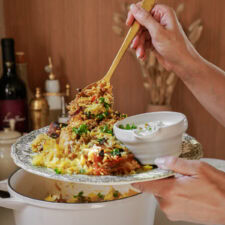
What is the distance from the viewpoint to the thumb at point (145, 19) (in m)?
0.85

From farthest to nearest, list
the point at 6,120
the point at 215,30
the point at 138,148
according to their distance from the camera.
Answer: the point at 215,30 → the point at 6,120 → the point at 138,148

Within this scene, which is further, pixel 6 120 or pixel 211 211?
pixel 6 120

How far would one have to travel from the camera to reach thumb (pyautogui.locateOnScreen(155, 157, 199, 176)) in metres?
0.64

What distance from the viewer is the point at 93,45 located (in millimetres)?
1832

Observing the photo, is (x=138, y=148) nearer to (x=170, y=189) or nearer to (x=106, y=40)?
(x=170, y=189)

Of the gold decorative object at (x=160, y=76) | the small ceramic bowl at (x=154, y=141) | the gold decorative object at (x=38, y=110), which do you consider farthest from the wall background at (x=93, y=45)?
the small ceramic bowl at (x=154, y=141)

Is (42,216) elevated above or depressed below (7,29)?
below

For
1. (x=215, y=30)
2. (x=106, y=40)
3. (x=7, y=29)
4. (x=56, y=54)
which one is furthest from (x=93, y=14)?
(x=215, y=30)

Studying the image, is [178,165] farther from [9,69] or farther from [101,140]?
[9,69]

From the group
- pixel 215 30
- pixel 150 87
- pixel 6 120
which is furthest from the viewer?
pixel 215 30

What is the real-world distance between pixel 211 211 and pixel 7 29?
1.51 m

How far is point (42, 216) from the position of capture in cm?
69

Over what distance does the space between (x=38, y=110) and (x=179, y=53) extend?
842 mm

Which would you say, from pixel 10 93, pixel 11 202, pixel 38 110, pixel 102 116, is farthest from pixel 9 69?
pixel 11 202
